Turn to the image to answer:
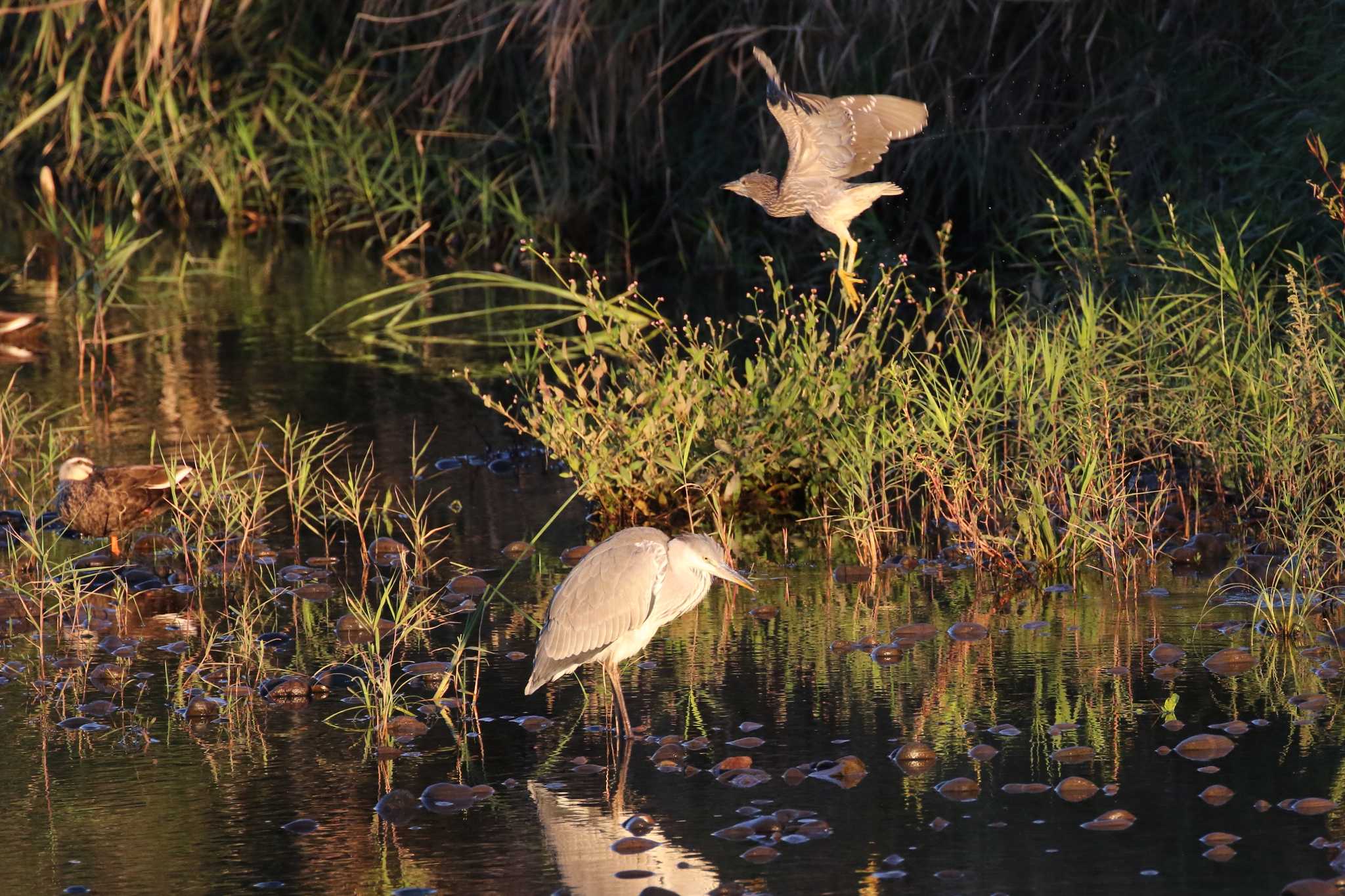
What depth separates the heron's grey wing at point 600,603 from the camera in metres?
5.56

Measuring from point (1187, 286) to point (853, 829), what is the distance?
211 inches

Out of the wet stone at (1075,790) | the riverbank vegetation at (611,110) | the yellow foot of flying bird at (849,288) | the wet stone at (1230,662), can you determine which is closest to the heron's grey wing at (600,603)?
the wet stone at (1075,790)

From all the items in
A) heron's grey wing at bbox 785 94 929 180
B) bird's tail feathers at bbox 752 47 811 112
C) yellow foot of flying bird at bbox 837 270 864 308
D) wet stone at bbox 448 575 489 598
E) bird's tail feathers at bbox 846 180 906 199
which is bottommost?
wet stone at bbox 448 575 489 598

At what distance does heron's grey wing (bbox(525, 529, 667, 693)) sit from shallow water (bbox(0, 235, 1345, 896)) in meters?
0.24

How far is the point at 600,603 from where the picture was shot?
557 centimetres

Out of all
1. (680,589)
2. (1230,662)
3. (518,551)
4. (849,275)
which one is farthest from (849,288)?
(680,589)

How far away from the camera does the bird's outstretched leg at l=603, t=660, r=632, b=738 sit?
5.53 m

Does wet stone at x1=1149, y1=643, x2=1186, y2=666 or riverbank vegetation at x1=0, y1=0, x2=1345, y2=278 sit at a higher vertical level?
riverbank vegetation at x1=0, y1=0, x2=1345, y2=278

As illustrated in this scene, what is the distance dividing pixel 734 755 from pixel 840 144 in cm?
364

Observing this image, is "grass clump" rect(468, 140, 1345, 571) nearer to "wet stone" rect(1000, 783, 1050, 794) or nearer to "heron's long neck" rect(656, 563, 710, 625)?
"heron's long neck" rect(656, 563, 710, 625)

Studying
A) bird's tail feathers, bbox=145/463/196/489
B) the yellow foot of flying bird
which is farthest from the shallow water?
the yellow foot of flying bird

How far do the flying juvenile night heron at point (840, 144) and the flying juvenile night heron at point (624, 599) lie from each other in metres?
2.72

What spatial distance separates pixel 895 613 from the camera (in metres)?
6.84

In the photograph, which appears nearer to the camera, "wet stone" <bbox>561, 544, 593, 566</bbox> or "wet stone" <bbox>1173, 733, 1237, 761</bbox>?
"wet stone" <bbox>1173, 733, 1237, 761</bbox>
